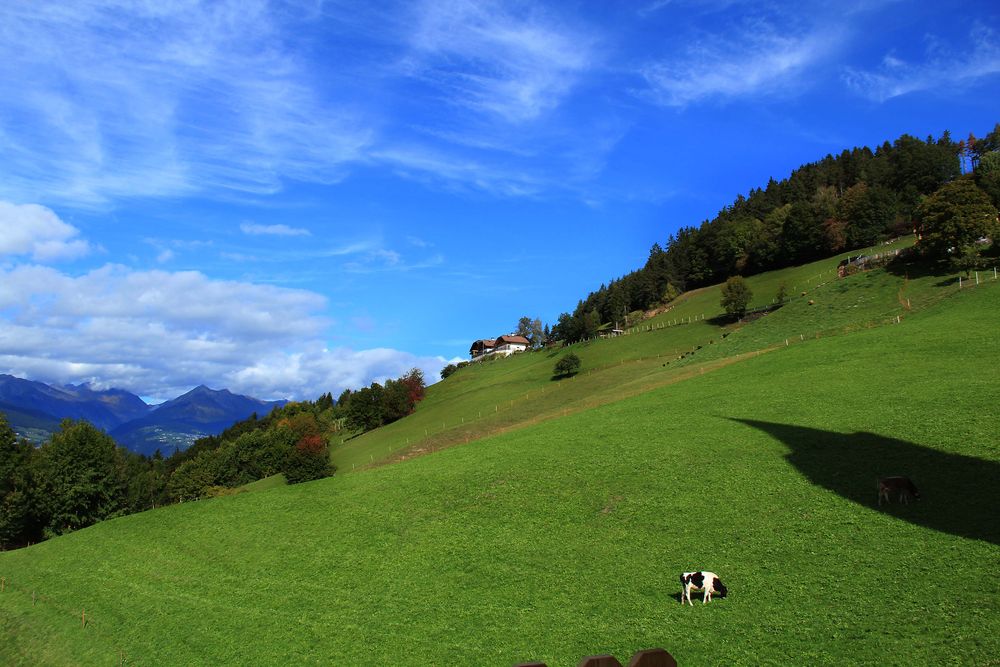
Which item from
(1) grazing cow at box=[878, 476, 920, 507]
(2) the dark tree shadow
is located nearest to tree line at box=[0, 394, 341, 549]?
(2) the dark tree shadow

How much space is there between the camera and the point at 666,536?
92.1 feet

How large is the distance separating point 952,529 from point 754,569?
7626 millimetres

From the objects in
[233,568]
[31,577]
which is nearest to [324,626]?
[233,568]

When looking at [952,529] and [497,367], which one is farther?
[497,367]

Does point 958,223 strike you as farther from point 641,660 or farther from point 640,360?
point 641,660

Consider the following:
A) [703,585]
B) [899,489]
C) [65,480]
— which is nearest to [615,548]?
[703,585]

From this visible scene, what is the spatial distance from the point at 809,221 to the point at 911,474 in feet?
434

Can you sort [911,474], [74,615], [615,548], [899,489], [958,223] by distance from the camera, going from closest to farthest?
[899,489] < [615,548] < [911,474] < [74,615] < [958,223]

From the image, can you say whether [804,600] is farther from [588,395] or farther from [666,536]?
[588,395]

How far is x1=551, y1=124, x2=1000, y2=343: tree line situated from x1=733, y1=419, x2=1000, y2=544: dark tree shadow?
341ft

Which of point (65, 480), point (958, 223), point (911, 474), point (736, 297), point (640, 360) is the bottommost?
point (911, 474)

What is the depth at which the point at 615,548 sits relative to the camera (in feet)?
91.8

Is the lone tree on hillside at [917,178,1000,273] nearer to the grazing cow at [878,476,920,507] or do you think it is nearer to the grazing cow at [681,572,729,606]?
the grazing cow at [878,476,920,507]

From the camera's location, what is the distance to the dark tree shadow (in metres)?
23.8
